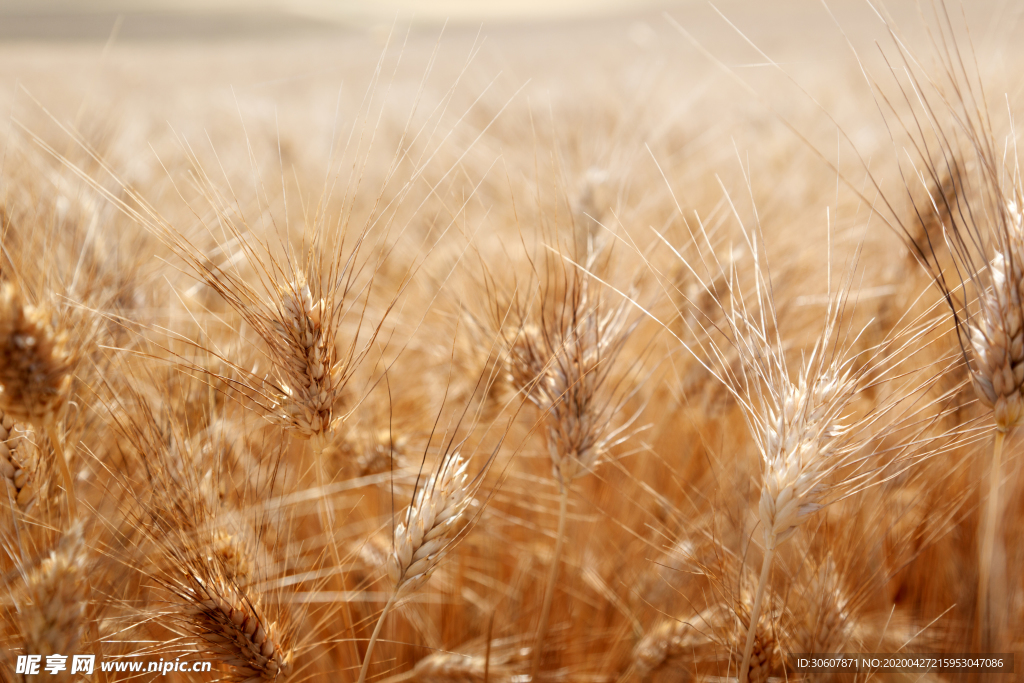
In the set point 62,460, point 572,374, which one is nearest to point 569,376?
point 572,374

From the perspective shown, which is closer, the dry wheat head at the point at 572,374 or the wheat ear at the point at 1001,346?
the wheat ear at the point at 1001,346

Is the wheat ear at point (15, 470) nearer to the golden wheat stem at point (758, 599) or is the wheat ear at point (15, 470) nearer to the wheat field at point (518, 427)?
the wheat field at point (518, 427)

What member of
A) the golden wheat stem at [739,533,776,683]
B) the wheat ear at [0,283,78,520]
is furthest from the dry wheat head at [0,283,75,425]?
the golden wheat stem at [739,533,776,683]

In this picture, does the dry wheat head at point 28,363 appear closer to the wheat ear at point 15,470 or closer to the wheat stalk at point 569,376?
the wheat ear at point 15,470

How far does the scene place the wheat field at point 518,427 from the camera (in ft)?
2.00

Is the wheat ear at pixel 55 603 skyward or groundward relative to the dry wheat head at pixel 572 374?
groundward

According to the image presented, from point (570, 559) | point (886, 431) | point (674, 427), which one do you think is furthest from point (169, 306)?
point (886, 431)

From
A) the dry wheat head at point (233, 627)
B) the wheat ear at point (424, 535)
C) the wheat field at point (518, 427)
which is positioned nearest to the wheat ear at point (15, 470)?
the wheat field at point (518, 427)

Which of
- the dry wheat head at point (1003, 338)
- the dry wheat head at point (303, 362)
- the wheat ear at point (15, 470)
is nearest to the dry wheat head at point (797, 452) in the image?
the dry wheat head at point (1003, 338)

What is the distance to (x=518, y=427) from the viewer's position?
3.97 feet

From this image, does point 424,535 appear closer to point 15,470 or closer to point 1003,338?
point 15,470

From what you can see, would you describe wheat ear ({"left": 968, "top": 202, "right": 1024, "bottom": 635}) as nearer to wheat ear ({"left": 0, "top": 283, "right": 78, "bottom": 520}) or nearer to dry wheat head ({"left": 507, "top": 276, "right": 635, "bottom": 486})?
dry wheat head ({"left": 507, "top": 276, "right": 635, "bottom": 486})

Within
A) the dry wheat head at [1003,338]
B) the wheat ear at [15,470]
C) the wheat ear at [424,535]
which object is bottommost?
the wheat ear at [424,535]

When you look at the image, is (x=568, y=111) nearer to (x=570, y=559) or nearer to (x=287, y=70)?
(x=570, y=559)
